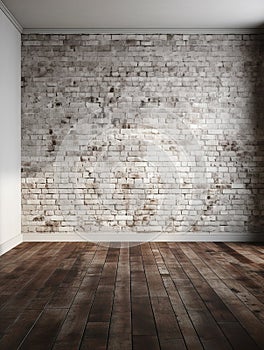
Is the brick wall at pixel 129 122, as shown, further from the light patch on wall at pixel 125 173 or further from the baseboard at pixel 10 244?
the baseboard at pixel 10 244

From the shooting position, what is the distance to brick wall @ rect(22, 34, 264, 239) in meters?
7.95

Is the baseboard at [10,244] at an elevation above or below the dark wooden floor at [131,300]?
above

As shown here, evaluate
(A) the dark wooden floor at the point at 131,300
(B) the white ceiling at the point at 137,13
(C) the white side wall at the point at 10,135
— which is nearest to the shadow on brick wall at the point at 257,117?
(B) the white ceiling at the point at 137,13

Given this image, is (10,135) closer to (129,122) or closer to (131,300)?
(129,122)

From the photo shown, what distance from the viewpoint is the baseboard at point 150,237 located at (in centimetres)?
793

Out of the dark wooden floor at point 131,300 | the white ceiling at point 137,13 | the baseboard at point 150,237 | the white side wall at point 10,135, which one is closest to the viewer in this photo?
the dark wooden floor at point 131,300

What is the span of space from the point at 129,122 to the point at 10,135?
5.65 feet

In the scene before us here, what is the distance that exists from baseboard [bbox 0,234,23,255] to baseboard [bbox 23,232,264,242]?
199 mm

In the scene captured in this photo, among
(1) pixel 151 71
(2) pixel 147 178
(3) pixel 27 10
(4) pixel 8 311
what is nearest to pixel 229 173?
(2) pixel 147 178

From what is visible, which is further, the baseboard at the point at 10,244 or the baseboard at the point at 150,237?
the baseboard at the point at 150,237

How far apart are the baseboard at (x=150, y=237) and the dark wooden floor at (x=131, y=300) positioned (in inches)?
39.5

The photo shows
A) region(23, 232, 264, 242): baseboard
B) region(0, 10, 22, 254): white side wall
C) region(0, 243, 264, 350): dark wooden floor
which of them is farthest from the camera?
region(23, 232, 264, 242): baseboard

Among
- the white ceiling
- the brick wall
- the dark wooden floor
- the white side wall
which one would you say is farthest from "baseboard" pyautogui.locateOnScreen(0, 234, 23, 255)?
the white ceiling

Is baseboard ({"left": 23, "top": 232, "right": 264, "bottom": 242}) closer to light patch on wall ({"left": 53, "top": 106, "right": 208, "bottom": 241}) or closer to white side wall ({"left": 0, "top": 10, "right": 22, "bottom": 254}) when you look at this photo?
light patch on wall ({"left": 53, "top": 106, "right": 208, "bottom": 241})
